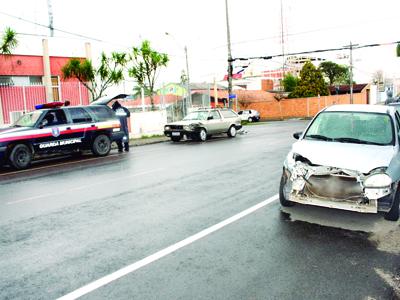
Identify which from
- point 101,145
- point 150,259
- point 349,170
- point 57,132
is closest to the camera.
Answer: point 150,259

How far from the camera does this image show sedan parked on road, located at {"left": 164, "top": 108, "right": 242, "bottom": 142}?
19969 mm

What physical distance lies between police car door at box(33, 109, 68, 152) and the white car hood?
9.45 metres

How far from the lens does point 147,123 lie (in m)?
24.1

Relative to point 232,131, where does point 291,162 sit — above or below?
above

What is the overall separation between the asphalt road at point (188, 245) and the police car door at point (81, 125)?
5.44 meters

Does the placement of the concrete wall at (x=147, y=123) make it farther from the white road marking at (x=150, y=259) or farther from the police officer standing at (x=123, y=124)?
the white road marking at (x=150, y=259)

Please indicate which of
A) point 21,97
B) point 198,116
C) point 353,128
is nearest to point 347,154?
point 353,128

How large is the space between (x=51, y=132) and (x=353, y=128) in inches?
394

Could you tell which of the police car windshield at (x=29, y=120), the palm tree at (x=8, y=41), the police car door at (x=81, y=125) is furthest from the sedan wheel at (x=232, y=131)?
the palm tree at (x=8, y=41)

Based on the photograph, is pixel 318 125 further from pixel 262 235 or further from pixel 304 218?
pixel 262 235

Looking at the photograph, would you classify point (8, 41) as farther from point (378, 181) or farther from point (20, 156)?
point (378, 181)

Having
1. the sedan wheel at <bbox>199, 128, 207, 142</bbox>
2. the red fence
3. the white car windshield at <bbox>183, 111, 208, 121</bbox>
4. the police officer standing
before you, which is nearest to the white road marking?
the police officer standing

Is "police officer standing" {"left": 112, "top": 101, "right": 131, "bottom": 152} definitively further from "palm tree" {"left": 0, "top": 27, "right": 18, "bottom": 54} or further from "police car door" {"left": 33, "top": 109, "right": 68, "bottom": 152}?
"palm tree" {"left": 0, "top": 27, "right": 18, "bottom": 54}

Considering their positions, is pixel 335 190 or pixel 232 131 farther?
pixel 232 131
